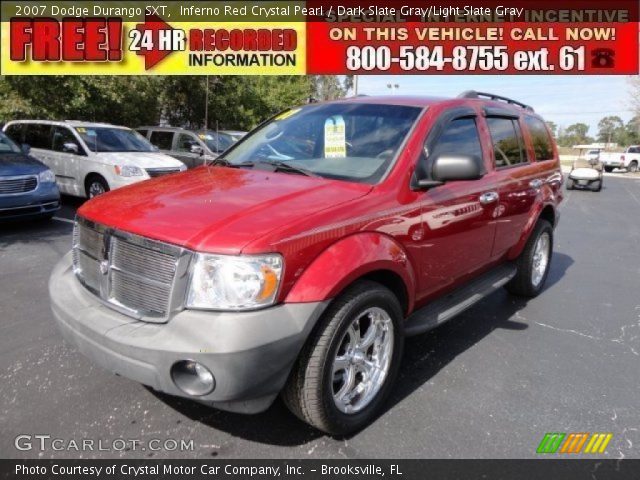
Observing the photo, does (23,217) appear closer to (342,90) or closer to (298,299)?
(298,299)

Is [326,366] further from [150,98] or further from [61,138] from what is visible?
[150,98]

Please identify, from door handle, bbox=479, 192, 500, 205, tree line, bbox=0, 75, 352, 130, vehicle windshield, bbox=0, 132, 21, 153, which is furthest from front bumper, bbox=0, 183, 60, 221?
door handle, bbox=479, 192, 500, 205

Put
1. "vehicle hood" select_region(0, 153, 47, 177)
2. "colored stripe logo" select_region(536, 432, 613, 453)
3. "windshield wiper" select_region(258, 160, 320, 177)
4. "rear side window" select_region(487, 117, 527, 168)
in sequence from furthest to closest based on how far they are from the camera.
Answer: "vehicle hood" select_region(0, 153, 47, 177) → "rear side window" select_region(487, 117, 527, 168) → "windshield wiper" select_region(258, 160, 320, 177) → "colored stripe logo" select_region(536, 432, 613, 453)

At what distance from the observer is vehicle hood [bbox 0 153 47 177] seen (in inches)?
274

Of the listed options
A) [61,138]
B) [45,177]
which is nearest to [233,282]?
[45,177]

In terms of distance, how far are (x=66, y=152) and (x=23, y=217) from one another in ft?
8.93

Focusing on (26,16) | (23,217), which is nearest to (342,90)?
(26,16)

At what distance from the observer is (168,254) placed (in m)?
2.34

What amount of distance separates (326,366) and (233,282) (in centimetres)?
65

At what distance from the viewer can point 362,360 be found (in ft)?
9.39

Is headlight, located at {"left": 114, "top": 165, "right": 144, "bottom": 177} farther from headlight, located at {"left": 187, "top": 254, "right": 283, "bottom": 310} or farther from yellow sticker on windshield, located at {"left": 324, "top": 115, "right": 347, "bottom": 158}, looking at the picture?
headlight, located at {"left": 187, "top": 254, "right": 283, "bottom": 310}

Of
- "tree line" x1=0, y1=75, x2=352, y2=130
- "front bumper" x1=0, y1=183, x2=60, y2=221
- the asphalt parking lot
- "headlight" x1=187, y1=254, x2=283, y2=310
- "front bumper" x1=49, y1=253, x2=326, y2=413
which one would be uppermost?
"tree line" x1=0, y1=75, x2=352, y2=130

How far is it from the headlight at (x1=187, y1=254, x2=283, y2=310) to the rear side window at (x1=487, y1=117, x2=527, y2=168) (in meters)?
2.63

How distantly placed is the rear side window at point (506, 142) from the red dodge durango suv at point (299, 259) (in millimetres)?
115
